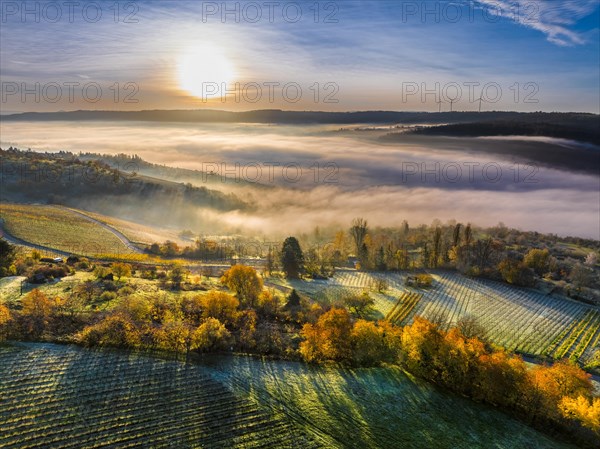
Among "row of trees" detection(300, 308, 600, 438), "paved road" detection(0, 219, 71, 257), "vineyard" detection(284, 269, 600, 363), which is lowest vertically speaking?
"vineyard" detection(284, 269, 600, 363)

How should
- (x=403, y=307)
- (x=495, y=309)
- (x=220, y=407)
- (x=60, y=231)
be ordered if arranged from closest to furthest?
(x=220, y=407) → (x=403, y=307) → (x=495, y=309) → (x=60, y=231)

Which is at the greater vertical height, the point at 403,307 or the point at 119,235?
the point at 119,235

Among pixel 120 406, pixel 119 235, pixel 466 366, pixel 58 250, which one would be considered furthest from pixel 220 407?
pixel 119 235

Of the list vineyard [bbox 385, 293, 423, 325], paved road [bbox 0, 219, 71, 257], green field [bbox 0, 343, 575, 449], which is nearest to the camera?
green field [bbox 0, 343, 575, 449]

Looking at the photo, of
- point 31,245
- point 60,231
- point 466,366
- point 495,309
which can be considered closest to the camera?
point 466,366

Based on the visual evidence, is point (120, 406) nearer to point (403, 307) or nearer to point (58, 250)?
point (403, 307)

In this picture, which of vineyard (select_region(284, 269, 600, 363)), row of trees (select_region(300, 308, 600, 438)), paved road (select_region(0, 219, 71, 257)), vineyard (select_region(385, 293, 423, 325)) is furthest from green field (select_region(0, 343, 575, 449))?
paved road (select_region(0, 219, 71, 257))

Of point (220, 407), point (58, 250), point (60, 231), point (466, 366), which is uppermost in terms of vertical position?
point (60, 231)

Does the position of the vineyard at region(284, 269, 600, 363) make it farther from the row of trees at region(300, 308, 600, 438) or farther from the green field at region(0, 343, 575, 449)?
the green field at region(0, 343, 575, 449)
